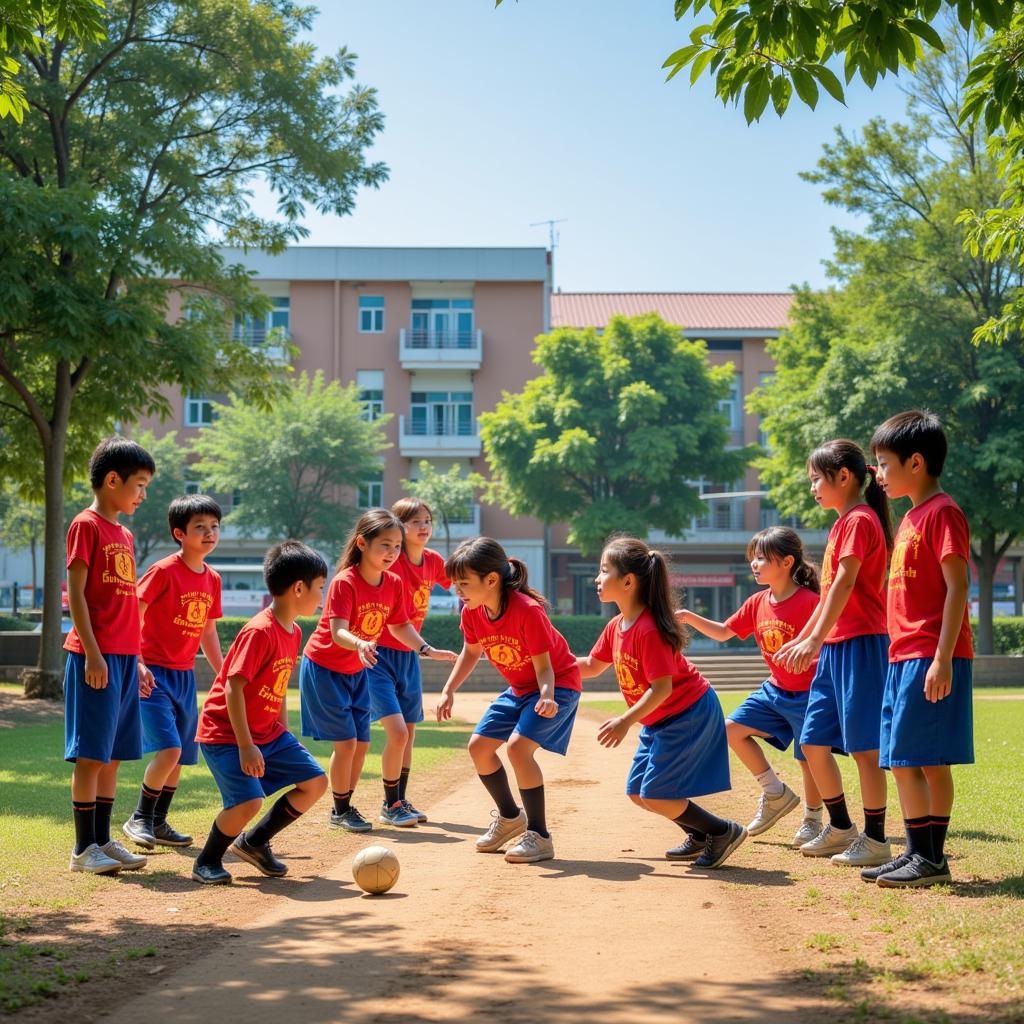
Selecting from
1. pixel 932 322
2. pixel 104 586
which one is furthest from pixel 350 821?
pixel 932 322

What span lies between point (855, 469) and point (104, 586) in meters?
3.90

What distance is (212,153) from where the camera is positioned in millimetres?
20078

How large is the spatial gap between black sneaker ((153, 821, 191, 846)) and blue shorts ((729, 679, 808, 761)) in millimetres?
3181

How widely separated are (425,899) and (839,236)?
27.7 m

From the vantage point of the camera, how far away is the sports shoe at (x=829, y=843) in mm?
6500

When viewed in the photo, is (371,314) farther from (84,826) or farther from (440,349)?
(84,826)

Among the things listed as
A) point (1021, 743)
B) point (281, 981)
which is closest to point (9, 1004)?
point (281, 981)

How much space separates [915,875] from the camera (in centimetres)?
551

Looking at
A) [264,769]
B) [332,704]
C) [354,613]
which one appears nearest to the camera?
[264,769]

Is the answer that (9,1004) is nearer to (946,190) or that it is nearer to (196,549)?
(196,549)

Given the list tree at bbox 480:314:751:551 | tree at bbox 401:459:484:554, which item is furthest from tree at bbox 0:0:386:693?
tree at bbox 401:459:484:554

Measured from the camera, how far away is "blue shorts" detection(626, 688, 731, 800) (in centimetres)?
610

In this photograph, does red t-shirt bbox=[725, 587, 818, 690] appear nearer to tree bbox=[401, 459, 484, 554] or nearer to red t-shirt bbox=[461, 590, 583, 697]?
red t-shirt bbox=[461, 590, 583, 697]

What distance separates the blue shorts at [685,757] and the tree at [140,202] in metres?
11.6
